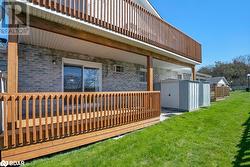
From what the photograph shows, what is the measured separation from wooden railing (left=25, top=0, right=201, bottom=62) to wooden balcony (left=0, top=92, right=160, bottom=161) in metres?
2.17

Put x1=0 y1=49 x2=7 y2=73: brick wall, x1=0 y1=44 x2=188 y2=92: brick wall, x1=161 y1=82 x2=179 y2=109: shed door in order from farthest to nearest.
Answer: x1=161 y1=82 x2=179 y2=109: shed door → x1=0 y1=44 x2=188 y2=92: brick wall → x1=0 y1=49 x2=7 y2=73: brick wall

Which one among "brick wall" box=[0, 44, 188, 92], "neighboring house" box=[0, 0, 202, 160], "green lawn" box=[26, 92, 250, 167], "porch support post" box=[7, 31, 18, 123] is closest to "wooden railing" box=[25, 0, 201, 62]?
"neighboring house" box=[0, 0, 202, 160]

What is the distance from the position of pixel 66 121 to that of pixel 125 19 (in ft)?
13.4

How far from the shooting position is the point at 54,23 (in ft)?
17.9

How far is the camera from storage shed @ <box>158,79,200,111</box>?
12500 millimetres

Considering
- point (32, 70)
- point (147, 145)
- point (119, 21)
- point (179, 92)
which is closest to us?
point (147, 145)

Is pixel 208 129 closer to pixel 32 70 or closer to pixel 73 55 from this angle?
pixel 73 55

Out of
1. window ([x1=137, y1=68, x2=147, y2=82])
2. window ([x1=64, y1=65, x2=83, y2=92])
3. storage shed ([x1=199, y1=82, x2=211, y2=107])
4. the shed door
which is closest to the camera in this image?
window ([x1=64, y1=65, x2=83, y2=92])

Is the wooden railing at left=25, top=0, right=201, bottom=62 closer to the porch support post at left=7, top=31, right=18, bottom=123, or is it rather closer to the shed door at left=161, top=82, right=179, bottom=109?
the porch support post at left=7, top=31, right=18, bottom=123

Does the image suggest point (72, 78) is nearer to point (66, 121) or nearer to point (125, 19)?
point (125, 19)

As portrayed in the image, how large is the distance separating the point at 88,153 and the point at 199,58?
11032 mm

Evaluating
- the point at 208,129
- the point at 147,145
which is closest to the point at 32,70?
the point at 147,145

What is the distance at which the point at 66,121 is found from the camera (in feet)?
18.6

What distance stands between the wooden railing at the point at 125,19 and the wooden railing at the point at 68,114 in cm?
217
